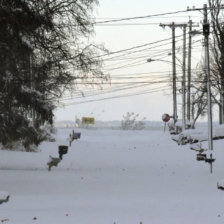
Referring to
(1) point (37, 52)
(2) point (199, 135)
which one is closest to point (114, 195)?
(1) point (37, 52)

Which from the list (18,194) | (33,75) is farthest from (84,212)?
(33,75)

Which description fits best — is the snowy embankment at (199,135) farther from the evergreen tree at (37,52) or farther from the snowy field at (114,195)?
the evergreen tree at (37,52)

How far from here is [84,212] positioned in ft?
33.0

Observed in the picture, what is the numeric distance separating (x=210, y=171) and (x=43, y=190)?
24.4 ft

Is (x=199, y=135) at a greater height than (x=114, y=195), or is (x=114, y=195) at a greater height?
(x=199, y=135)

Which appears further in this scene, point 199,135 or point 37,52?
point 199,135

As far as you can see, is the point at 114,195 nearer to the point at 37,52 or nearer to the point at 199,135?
the point at 37,52

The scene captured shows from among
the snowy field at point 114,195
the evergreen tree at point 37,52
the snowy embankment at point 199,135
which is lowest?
the snowy field at point 114,195

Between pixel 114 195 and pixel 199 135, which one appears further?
pixel 199 135

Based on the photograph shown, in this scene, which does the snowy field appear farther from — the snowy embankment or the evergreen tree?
the snowy embankment

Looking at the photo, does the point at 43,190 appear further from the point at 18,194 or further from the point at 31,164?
the point at 31,164

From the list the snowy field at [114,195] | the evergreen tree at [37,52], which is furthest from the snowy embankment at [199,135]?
the evergreen tree at [37,52]

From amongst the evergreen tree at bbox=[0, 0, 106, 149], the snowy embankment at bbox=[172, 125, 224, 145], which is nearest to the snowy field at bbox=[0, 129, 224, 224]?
the evergreen tree at bbox=[0, 0, 106, 149]

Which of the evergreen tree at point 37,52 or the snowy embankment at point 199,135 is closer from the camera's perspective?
the evergreen tree at point 37,52
